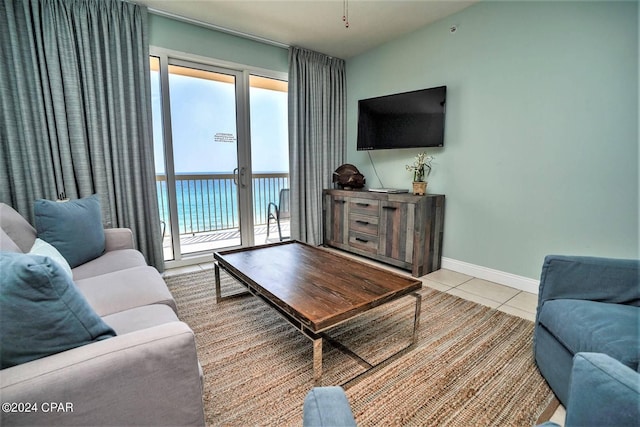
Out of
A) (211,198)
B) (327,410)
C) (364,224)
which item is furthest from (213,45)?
Answer: (327,410)

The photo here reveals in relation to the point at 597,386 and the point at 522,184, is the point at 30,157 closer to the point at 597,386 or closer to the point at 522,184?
the point at 597,386

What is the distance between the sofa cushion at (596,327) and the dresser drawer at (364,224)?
1968 mm

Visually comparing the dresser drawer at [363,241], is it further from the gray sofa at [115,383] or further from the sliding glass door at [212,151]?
the gray sofa at [115,383]

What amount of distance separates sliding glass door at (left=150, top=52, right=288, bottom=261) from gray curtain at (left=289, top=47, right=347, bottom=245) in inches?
11.0

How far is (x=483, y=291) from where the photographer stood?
2.58 meters

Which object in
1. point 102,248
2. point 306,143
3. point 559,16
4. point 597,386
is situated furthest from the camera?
point 306,143

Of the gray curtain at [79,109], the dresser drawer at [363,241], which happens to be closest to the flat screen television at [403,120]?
the dresser drawer at [363,241]

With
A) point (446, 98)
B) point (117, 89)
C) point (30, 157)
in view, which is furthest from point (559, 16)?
point (30, 157)

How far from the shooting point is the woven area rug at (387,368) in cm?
129

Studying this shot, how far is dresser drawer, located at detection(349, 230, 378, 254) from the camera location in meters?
3.37

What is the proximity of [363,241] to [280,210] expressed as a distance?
1.29 metres

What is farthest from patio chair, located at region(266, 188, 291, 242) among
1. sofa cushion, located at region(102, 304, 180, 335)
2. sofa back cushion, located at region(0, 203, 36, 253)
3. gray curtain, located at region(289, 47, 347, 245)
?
sofa cushion, located at region(102, 304, 180, 335)

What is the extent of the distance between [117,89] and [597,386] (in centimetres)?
347

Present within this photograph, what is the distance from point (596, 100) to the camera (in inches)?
83.7
